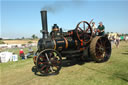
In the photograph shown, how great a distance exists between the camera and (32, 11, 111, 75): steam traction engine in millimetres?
5052

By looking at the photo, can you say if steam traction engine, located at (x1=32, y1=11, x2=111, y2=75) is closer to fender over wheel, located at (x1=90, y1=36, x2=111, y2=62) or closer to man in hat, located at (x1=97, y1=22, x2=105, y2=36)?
fender over wheel, located at (x1=90, y1=36, x2=111, y2=62)

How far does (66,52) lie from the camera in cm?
560

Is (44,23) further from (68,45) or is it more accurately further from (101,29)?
(101,29)

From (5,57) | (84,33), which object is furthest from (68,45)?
(5,57)

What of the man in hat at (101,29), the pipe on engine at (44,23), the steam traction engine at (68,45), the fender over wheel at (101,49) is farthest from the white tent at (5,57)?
the man in hat at (101,29)

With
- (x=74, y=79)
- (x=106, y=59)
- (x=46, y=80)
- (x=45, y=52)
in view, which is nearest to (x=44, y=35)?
(x=45, y=52)

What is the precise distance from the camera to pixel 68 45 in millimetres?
5594

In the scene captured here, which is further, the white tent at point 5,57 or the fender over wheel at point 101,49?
the white tent at point 5,57

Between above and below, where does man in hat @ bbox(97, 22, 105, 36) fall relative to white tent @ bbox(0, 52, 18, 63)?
above

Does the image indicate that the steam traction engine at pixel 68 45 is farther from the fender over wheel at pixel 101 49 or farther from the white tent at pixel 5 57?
the white tent at pixel 5 57

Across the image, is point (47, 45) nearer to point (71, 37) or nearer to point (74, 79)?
point (71, 37)

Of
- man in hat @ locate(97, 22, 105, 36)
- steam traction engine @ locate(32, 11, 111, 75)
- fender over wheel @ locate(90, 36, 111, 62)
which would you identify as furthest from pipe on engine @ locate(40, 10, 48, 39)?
man in hat @ locate(97, 22, 105, 36)

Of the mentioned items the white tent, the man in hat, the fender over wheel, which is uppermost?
the man in hat

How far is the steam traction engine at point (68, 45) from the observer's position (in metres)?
5.05
